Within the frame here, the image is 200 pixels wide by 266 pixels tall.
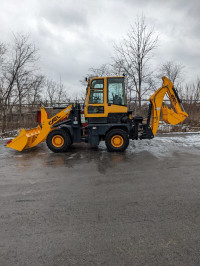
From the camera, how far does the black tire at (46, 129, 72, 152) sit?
7473mm

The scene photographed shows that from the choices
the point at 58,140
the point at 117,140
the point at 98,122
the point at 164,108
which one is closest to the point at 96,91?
the point at 98,122

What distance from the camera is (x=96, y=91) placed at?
7.35 metres

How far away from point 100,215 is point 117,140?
4.71 metres

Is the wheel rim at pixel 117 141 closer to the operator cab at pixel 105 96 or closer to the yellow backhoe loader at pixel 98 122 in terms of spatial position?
the yellow backhoe loader at pixel 98 122

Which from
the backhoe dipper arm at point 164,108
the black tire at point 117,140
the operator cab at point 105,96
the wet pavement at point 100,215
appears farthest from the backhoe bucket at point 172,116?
the wet pavement at point 100,215

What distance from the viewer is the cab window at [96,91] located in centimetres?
732

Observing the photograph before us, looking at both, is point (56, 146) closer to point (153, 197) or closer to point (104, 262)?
point (153, 197)

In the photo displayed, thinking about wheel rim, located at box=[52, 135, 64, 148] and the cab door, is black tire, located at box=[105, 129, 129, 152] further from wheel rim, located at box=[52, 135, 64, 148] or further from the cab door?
wheel rim, located at box=[52, 135, 64, 148]

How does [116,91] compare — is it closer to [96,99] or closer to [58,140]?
[96,99]

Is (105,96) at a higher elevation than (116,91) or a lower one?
lower

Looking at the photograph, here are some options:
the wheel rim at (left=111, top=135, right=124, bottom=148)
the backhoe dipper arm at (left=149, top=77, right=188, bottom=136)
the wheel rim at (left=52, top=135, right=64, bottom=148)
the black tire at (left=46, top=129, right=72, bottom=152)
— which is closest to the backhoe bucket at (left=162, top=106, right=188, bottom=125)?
the backhoe dipper arm at (left=149, top=77, right=188, bottom=136)

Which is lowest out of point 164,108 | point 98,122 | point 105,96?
point 98,122

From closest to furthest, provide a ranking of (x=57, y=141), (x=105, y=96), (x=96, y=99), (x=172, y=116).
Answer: (x=105, y=96) < (x=96, y=99) < (x=57, y=141) < (x=172, y=116)

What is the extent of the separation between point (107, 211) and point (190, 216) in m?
1.24
